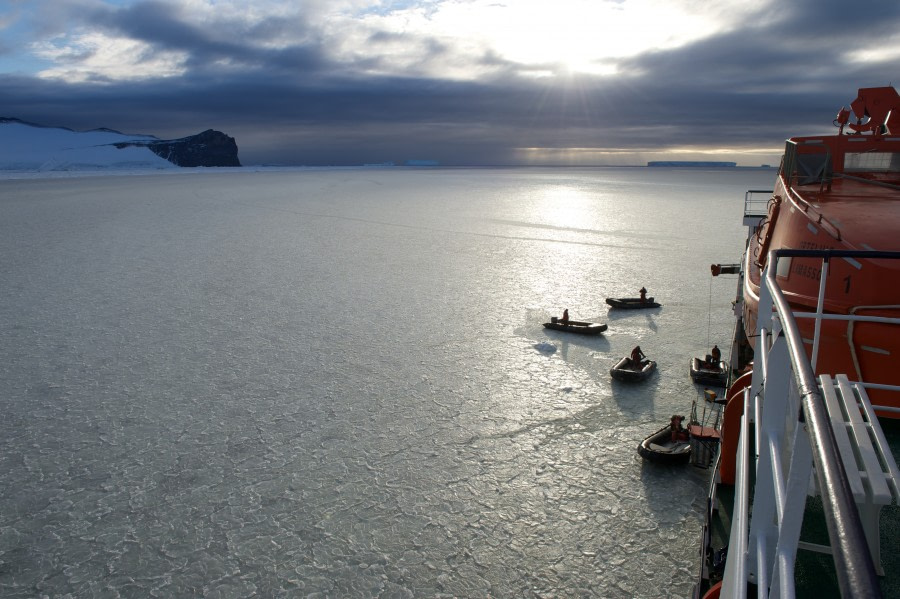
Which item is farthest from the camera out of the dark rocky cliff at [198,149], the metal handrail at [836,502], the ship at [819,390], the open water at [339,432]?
the dark rocky cliff at [198,149]

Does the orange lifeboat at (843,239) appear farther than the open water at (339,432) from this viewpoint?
Yes

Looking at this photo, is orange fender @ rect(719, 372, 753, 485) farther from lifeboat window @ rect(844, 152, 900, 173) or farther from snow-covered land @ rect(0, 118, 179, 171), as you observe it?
snow-covered land @ rect(0, 118, 179, 171)

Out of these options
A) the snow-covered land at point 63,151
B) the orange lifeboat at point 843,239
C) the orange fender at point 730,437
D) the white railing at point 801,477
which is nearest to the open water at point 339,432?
the orange fender at point 730,437

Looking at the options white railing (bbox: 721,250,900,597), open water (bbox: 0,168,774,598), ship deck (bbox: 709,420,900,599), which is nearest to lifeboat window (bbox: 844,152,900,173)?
open water (bbox: 0,168,774,598)

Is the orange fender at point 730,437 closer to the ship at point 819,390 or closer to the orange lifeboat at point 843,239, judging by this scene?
the ship at point 819,390

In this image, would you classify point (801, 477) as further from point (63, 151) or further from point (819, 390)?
point (63, 151)
